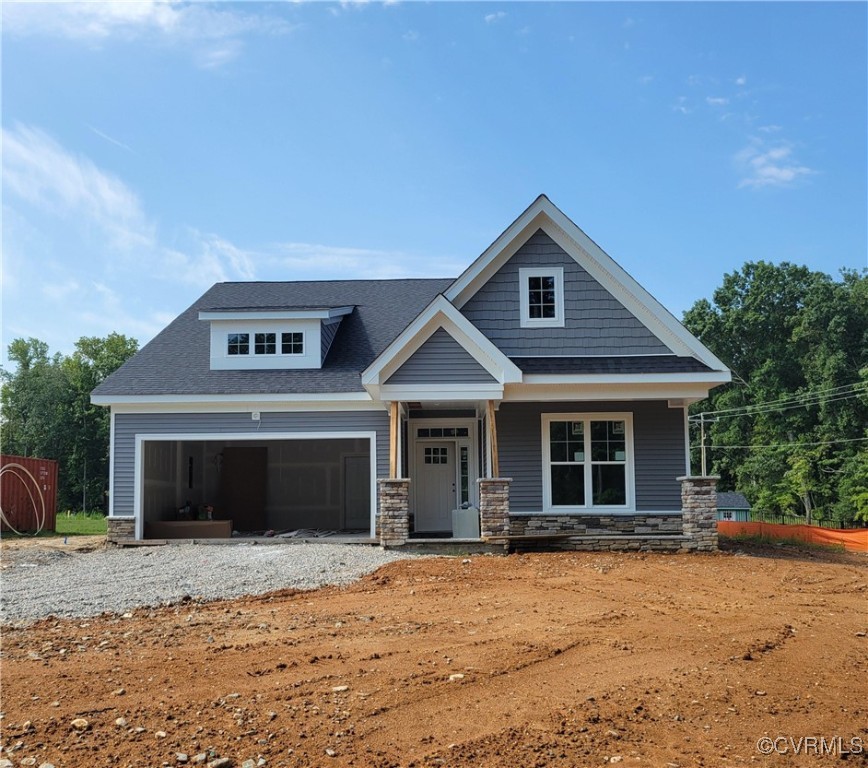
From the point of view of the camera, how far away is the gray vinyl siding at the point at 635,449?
15695 mm

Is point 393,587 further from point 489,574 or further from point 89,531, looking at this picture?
point 89,531

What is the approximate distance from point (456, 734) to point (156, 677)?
2552 mm

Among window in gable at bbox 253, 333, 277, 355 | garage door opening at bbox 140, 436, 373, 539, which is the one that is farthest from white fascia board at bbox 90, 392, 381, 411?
garage door opening at bbox 140, 436, 373, 539

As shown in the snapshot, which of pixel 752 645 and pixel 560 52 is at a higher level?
pixel 560 52

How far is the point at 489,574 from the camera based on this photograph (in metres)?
11.6

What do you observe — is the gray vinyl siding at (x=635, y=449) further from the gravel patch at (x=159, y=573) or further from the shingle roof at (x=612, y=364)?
the gravel patch at (x=159, y=573)

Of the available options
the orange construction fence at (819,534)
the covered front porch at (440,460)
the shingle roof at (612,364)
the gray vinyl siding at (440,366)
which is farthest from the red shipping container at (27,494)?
the orange construction fence at (819,534)

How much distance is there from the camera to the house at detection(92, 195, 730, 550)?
47.7 feet

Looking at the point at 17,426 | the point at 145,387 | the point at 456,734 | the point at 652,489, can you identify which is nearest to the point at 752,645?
the point at 456,734

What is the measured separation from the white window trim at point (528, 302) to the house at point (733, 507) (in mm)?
37549

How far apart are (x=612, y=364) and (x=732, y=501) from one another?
39.4m

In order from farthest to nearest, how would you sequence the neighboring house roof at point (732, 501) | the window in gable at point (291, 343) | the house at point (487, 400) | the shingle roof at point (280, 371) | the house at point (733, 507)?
the neighboring house roof at point (732, 501)
the house at point (733, 507)
the window in gable at point (291, 343)
the shingle roof at point (280, 371)
the house at point (487, 400)

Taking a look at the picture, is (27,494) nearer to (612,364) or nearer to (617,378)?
(612,364)

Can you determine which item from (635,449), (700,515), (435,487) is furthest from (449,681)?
(435,487)
